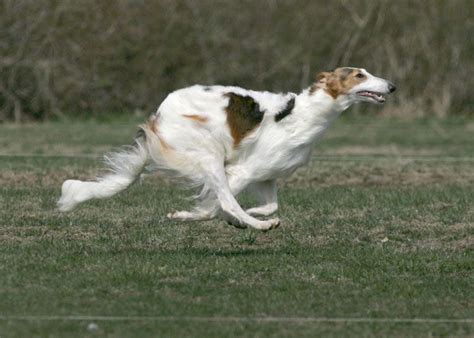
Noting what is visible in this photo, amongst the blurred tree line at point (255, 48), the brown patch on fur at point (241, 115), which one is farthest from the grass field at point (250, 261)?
the blurred tree line at point (255, 48)

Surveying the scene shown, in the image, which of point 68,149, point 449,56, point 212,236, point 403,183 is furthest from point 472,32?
point 212,236

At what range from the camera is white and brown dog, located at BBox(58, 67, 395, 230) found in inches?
394

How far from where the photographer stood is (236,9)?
108 ft

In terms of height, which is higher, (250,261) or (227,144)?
(227,144)

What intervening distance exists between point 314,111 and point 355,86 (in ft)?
1.44

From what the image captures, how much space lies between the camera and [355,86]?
10492 mm

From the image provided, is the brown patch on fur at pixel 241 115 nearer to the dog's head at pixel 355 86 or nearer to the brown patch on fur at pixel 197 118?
the brown patch on fur at pixel 197 118

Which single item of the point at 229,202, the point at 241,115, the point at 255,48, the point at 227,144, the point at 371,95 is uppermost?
the point at 371,95

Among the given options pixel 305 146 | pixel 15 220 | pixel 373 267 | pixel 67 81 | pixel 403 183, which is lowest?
pixel 67 81

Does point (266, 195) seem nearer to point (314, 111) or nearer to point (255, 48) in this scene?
point (314, 111)

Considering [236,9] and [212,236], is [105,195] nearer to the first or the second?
[212,236]

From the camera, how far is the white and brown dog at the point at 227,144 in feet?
32.9

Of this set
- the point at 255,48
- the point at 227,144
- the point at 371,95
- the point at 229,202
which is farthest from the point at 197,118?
the point at 255,48

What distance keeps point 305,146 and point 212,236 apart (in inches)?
64.1
